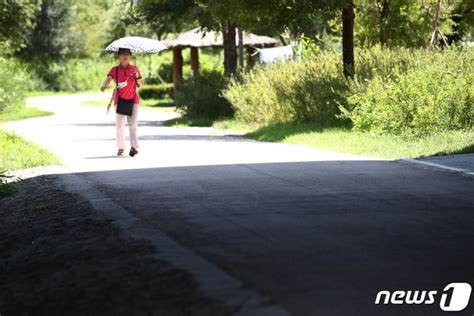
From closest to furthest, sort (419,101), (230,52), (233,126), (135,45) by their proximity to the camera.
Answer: (419,101) < (135,45) < (233,126) < (230,52)

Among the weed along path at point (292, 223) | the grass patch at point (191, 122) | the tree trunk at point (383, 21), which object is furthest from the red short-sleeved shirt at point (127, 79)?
the tree trunk at point (383, 21)

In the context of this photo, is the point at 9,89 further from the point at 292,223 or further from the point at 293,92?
the point at 292,223

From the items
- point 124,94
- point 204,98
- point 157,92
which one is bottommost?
point 157,92

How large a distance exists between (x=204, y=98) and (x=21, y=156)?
17.1 meters

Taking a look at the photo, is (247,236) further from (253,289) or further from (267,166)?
(267,166)

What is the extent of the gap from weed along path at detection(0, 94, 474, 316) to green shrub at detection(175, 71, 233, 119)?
683 inches

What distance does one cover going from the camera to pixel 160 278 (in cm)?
766

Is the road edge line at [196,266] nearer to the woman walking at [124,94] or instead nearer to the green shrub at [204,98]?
the woman walking at [124,94]

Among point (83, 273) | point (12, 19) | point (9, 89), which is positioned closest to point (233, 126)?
point (9, 89)

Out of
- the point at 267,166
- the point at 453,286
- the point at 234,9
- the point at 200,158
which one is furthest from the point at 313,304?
the point at 234,9

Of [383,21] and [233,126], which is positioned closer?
[233,126]

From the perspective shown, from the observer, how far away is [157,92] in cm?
6812

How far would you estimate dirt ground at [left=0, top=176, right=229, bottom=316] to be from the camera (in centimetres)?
699

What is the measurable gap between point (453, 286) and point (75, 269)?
278 centimetres
